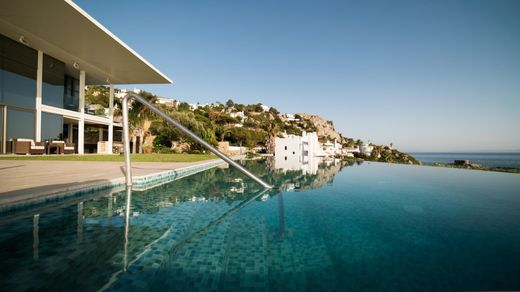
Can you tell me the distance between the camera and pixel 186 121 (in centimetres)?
2511

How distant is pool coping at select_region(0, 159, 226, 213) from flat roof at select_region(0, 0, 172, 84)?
799 centimetres

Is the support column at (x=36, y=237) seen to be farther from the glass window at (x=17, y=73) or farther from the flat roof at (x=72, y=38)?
the glass window at (x=17, y=73)

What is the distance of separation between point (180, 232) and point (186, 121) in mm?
22616

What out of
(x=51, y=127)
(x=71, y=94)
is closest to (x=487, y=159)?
(x=71, y=94)

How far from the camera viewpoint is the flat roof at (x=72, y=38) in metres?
10.1

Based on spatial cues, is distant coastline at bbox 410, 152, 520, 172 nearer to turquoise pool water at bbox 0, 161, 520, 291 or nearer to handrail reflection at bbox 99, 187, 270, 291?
turquoise pool water at bbox 0, 161, 520, 291

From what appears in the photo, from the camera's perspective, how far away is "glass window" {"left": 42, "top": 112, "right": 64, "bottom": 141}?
48.3 feet

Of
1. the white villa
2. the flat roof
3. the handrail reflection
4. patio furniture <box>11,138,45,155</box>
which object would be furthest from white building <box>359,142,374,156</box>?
patio furniture <box>11,138,45,155</box>

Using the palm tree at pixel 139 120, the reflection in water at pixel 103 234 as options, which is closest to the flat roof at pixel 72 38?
the palm tree at pixel 139 120

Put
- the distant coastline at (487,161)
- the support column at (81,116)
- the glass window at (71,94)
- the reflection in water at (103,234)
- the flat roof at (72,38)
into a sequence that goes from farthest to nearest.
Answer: the support column at (81,116)
the distant coastline at (487,161)
the glass window at (71,94)
the flat roof at (72,38)
the reflection in water at (103,234)

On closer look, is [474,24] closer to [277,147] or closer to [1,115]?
[277,147]

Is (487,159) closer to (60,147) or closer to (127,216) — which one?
(127,216)

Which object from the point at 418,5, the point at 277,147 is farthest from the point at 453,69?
the point at 277,147

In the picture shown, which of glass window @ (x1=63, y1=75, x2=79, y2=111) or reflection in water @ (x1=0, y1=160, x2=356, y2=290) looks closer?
reflection in water @ (x1=0, y1=160, x2=356, y2=290)
